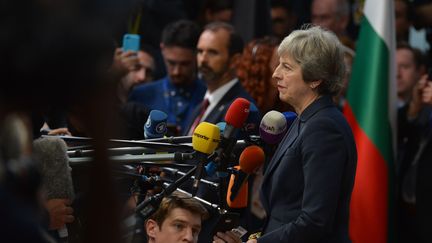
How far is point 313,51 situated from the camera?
4191 mm

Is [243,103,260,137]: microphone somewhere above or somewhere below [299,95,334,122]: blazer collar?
below

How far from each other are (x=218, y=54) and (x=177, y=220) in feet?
7.48

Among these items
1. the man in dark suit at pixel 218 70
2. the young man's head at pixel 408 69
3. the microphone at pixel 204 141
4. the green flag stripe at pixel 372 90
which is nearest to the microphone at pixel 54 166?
the microphone at pixel 204 141

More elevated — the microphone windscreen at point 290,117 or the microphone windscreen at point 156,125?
the microphone windscreen at point 156,125

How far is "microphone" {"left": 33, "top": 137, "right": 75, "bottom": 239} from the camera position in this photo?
10.5 feet

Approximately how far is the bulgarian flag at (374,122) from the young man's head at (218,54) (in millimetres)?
905

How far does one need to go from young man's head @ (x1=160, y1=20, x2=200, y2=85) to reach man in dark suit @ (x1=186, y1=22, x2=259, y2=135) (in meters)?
0.32

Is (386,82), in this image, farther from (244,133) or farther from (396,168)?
(244,133)

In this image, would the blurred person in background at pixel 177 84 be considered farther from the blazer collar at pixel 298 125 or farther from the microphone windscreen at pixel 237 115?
the microphone windscreen at pixel 237 115

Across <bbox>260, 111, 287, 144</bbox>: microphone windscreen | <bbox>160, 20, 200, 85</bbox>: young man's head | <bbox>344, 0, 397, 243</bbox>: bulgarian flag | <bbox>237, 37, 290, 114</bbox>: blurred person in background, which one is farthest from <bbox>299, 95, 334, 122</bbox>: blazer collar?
<bbox>160, 20, 200, 85</bbox>: young man's head

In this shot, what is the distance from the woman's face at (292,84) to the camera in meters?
4.21

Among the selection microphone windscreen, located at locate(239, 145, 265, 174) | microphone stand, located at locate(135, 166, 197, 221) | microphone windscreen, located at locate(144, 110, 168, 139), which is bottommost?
microphone stand, located at locate(135, 166, 197, 221)

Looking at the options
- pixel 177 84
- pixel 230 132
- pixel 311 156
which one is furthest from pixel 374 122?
pixel 230 132

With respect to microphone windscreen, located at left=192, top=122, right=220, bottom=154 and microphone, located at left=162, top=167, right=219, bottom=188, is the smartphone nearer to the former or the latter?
microphone, located at left=162, top=167, right=219, bottom=188
